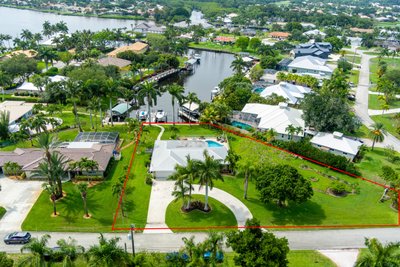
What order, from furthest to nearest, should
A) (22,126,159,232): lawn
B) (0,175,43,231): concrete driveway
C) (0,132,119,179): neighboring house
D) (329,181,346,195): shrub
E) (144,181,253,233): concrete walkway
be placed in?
(0,132,119,179): neighboring house < (329,181,346,195): shrub < (144,181,253,233): concrete walkway < (0,175,43,231): concrete driveway < (22,126,159,232): lawn

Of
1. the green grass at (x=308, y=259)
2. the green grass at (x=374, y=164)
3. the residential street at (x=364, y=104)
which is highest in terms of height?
the residential street at (x=364, y=104)

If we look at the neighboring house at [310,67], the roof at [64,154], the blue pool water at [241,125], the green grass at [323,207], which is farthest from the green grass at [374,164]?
the neighboring house at [310,67]

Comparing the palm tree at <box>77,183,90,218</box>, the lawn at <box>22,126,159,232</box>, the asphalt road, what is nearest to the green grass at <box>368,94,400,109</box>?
the asphalt road

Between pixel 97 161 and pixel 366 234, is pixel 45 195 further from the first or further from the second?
pixel 366 234

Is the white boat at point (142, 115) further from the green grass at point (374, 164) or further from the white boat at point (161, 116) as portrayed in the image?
the green grass at point (374, 164)

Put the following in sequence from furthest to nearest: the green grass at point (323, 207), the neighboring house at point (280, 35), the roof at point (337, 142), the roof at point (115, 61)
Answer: the neighboring house at point (280, 35), the roof at point (115, 61), the roof at point (337, 142), the green grass at point (323, 207)

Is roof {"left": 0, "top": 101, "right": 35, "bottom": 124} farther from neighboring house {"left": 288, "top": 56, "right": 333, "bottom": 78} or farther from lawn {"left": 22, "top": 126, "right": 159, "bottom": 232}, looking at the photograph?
neighboring house {"left": 288, "top": 56, "right": 333, "bottom": 78}

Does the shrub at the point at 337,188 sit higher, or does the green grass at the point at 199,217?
the shrub at the point at 337,188

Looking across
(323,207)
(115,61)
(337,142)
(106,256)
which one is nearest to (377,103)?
(337,142)
